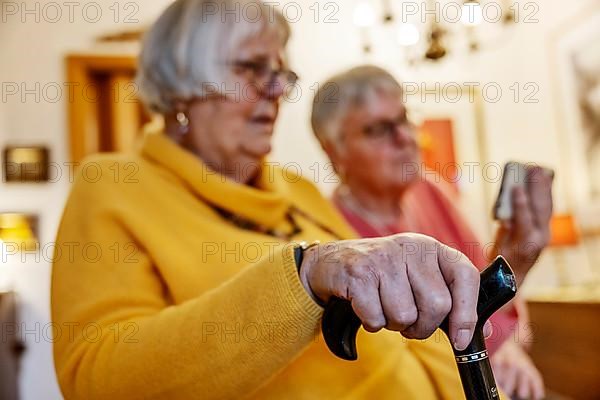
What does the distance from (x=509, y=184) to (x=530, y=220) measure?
0.05 m

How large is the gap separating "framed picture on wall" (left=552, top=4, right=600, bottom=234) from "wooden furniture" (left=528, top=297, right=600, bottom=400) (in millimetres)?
753

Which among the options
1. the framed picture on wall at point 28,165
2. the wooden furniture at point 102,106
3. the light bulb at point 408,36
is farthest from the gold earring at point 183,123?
the framed picture on wall at point 28,165

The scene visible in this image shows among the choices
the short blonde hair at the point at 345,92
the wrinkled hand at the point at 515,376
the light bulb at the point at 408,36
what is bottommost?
the wrinkled hand at the point at 515,376

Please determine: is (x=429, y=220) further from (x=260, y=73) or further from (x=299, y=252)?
(x=299, y=252)

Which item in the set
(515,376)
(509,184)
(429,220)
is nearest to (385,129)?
(429,220)

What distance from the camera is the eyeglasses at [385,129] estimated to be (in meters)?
1.01

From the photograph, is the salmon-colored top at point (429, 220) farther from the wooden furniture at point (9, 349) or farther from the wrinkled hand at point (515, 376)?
the wooden furniture at point (9, 349)

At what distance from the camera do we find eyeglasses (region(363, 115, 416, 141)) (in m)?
1.01

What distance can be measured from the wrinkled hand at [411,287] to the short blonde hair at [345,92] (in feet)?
2.11

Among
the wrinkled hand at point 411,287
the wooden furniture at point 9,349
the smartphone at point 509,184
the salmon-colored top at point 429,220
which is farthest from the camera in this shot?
the wooden furniture at point 9,349

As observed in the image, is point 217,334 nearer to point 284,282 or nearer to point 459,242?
point 284,282

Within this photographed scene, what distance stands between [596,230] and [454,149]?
0.70 m

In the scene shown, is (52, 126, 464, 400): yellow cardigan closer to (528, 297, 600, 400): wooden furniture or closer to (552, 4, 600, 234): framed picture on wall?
(528, 297, 600, 400): wooden furniture

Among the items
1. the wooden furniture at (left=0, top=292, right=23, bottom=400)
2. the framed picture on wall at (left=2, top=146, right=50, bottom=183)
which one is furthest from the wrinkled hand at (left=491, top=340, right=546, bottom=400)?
the framed picture on wall at (left=2, top=146, right=50, bottom=183)
